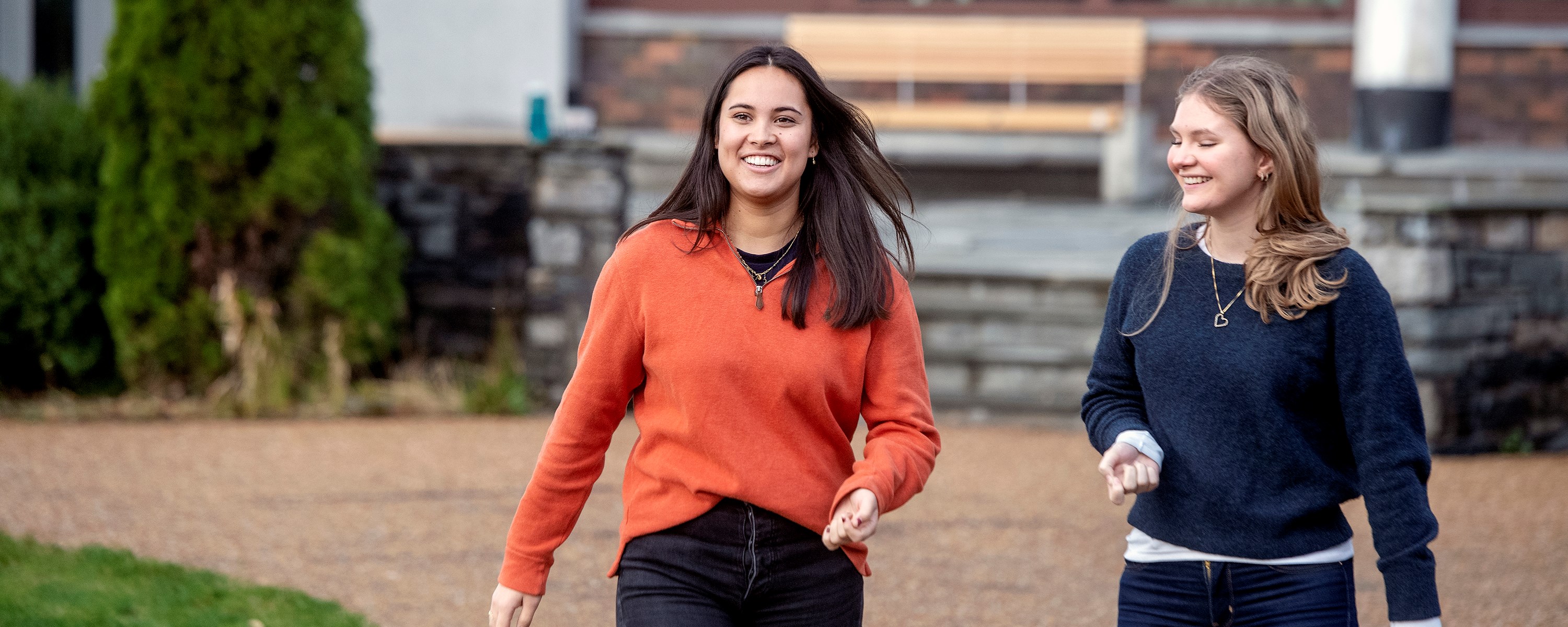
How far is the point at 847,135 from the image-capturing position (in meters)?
2.38

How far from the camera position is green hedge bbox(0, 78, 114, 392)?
7238 millimetres

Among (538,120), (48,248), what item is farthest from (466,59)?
(48,248)

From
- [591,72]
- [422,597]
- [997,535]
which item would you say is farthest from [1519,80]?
[422,597]

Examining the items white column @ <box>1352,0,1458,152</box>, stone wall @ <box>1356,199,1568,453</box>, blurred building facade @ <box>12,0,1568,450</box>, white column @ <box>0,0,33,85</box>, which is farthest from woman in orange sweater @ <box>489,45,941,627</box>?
white column @ <box>0,0,33,85</box>

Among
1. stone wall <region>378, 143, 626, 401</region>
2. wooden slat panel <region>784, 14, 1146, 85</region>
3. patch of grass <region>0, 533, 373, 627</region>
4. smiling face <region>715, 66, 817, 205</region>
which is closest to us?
smiling face <region>715, 66, 817, 205</region>

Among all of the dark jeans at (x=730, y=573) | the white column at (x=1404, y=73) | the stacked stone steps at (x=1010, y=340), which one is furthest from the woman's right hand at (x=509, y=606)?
the white column at (x=1404, y=73)

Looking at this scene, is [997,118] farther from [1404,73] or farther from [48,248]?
[48,248]

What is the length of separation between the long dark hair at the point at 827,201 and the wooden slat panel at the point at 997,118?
341 inches

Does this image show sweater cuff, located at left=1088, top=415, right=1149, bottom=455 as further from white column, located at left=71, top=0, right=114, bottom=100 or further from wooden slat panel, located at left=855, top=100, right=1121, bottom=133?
white column, located at left=71, top=0, right=114, bottom=100

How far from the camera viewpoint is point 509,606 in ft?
7.27

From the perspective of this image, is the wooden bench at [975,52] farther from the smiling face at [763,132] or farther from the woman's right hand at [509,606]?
the woman's right hand at [509,606]

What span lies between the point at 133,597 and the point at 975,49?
918cm

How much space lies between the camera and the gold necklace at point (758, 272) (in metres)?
2.20

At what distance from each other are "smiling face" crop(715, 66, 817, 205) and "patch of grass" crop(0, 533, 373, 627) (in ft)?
7.27
